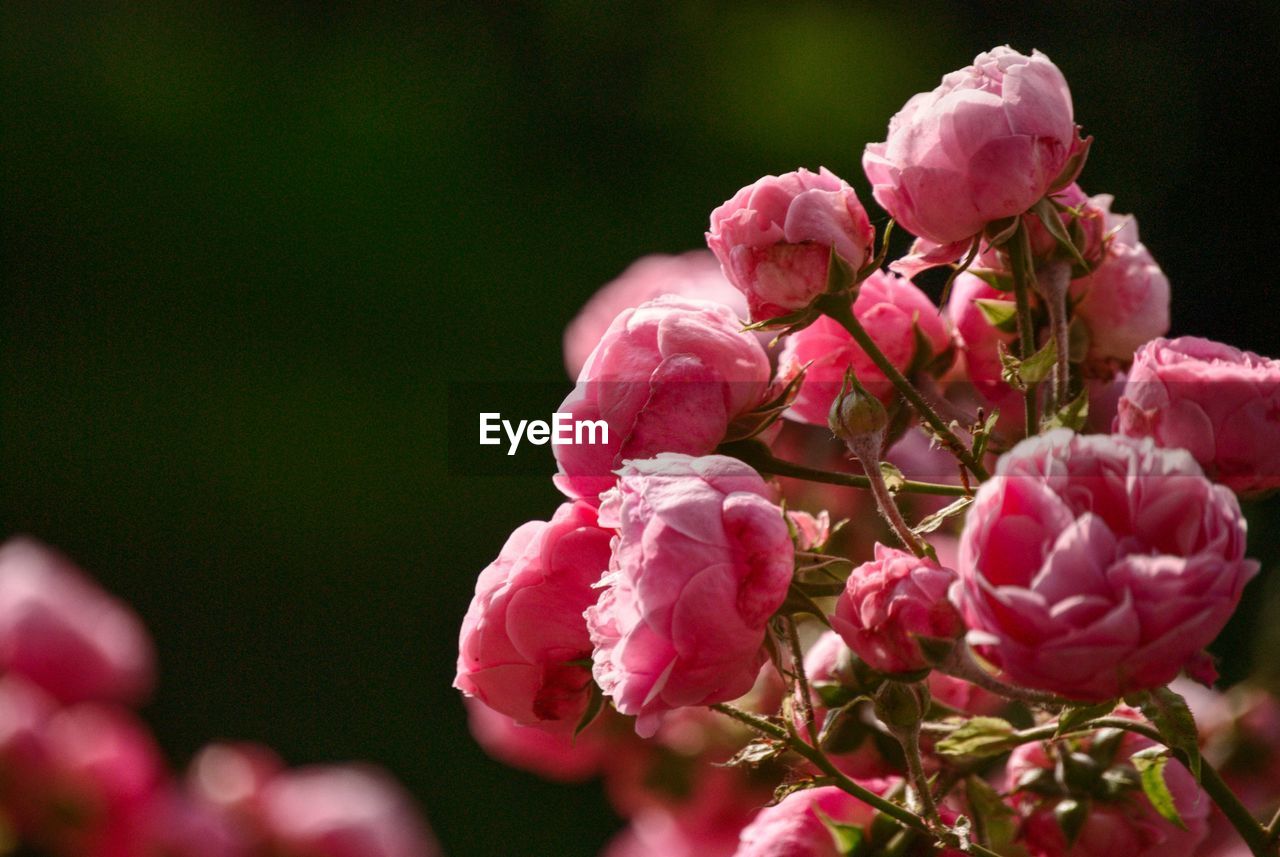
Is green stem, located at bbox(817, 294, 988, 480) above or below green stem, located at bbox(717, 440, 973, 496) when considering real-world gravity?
above

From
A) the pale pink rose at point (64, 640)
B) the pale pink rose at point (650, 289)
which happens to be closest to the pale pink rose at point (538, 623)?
the pale pink rose at point (650, 289)

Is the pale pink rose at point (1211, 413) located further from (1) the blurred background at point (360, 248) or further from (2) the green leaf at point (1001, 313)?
(1) the blurred background at point (360, 248)

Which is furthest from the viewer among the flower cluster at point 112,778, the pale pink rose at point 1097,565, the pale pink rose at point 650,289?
the flower cluster at point 112,778

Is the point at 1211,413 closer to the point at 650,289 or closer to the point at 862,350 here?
the point at 862,350

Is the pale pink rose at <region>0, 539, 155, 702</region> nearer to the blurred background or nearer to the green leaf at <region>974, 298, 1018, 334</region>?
the green leaf at <region>974, 298, 1018, 334</region>

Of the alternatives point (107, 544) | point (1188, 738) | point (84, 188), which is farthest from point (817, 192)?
point (84, 188)

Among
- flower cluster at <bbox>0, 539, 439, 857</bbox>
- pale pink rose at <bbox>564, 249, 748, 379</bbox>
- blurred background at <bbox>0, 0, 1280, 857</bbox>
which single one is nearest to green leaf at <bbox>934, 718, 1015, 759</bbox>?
pale pink rose at <bbox>564, 249, 748, 379</bbox>

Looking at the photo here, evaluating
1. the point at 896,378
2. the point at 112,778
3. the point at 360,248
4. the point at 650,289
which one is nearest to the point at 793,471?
the point at 896,378
